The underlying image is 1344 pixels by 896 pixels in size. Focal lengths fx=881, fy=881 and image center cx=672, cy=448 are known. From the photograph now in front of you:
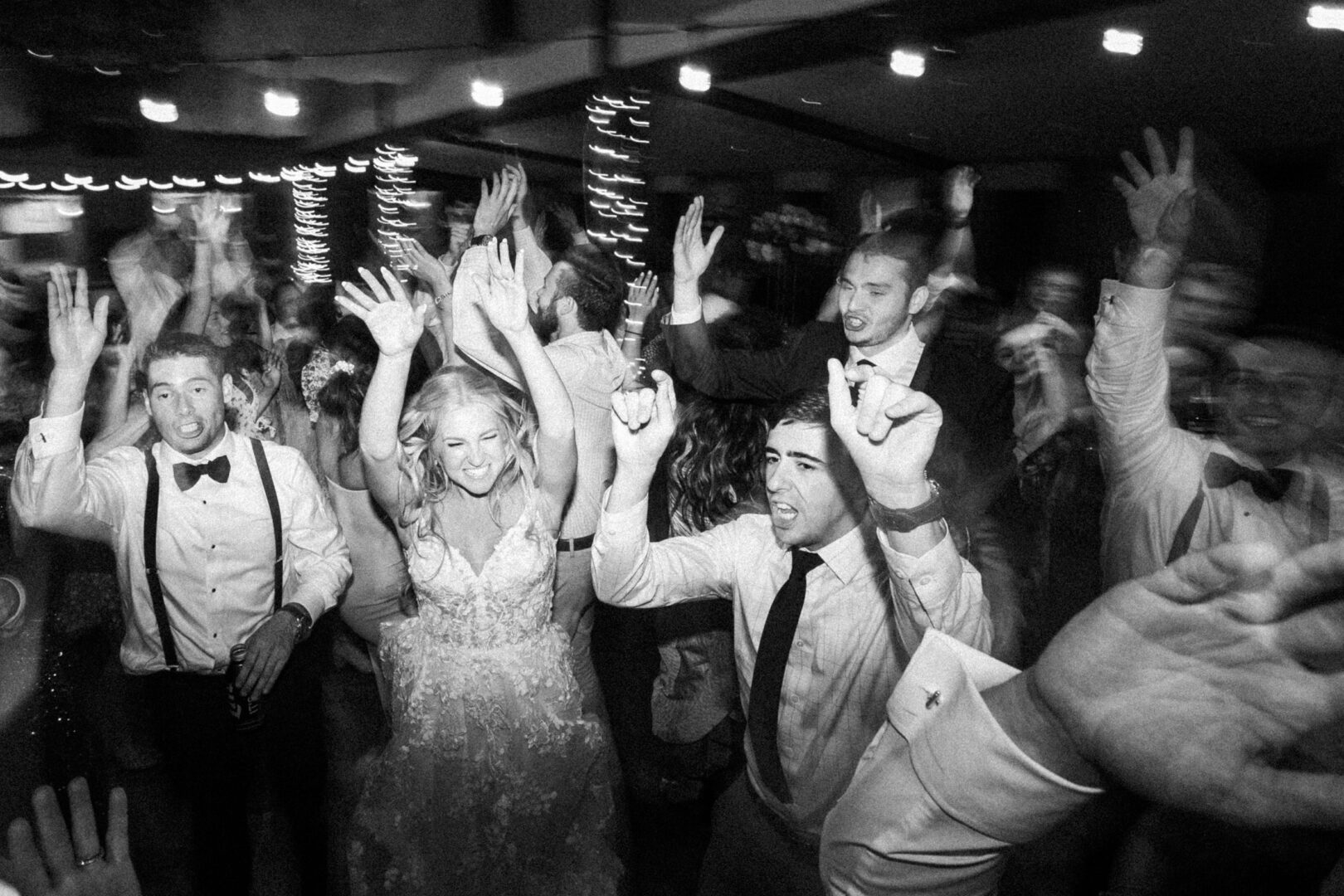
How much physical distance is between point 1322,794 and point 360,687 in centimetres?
118

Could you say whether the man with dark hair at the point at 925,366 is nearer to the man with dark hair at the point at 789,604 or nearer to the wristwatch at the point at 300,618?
the man with dark hair at the point at 789,604

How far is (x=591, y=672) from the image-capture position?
1.26m

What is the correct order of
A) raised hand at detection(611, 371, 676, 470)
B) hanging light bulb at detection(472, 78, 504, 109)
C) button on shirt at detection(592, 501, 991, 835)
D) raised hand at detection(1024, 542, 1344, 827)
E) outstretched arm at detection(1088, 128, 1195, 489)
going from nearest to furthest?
1. raised hand at detection(1024, 542, 1344, 827)
2. outstretched arm at detection(1088, 128, 1195, 489)
3. button on shirt at detection(592, 501, 991, 835)
4. raised hand at detection(611, 371, 676, 470)
5. hanging light bulb at detection(472, 78, 504, 109)

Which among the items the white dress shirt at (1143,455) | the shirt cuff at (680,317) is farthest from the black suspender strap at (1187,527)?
the shirt cuff at (680,317)

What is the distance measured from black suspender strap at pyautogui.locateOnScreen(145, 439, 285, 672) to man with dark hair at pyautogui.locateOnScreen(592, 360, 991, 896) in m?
0.52

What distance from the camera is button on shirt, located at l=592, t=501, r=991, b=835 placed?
88 cm

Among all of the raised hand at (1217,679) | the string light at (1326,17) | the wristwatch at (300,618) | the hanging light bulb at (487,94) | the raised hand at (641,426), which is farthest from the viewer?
the wristwatch at (300,618)

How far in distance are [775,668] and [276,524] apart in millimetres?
739

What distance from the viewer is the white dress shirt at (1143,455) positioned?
0.73m

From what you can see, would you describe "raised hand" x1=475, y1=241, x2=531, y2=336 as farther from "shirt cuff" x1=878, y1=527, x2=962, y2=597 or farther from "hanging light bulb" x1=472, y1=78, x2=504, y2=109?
"shirt cuff" x1=878, y1=527, x2=962, y2=597

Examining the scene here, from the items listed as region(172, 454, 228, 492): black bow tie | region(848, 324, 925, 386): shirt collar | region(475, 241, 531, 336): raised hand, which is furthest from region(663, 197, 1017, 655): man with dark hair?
region(172, 454, 228, 492): black bow tie

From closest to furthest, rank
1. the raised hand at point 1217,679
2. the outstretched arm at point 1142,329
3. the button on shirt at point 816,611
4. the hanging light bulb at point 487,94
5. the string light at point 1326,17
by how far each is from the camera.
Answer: the raised hand at point 1217,679 → the string light at point 1326,17 → the outstretched arm at point 1142,329 → the button on shirt at point 816,611 → the hanging light bulb at point 487,94

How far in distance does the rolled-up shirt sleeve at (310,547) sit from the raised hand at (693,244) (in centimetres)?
64

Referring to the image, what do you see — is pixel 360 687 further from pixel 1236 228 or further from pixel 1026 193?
pixel 1236 228
